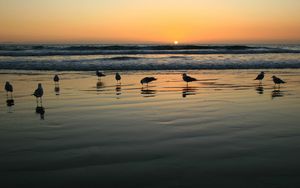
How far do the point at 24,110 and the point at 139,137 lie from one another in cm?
432

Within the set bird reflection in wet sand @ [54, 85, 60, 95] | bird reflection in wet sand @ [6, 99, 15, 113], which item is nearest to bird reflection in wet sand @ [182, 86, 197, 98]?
bird reflection in wet sand @ [54, 85, 60, 95]

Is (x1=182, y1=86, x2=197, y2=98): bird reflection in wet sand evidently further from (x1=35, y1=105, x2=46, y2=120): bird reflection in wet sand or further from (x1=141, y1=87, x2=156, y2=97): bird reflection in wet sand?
(x1=35, y1=105, x2=46, y2=120): bird reflection in wet sand

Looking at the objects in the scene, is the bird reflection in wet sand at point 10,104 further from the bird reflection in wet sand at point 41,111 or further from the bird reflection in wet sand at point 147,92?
the bird reflection in wet sand at point 147,92

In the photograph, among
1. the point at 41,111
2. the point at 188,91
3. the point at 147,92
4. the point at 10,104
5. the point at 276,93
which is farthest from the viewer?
the point at 188,91

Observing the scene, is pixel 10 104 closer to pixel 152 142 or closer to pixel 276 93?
pixel 152 142

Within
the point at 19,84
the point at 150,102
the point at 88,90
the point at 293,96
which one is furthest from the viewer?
the point at 19,84

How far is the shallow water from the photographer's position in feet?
14.8

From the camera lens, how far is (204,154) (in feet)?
17.8

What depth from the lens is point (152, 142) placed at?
20.1 ft

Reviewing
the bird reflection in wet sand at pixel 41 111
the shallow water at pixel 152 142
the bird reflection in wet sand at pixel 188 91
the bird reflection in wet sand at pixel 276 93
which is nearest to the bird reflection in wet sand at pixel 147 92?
the shallow water at pixel 152 142

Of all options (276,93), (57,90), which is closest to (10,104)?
(57,90)

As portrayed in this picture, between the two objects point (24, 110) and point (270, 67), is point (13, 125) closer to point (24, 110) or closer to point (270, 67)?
point (24, 110)

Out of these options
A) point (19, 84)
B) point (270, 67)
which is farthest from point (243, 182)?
point (270, 67)

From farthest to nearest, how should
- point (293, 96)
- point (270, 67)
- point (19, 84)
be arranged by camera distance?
point (270, 67) → point (19, 84) → point (293, 96)
